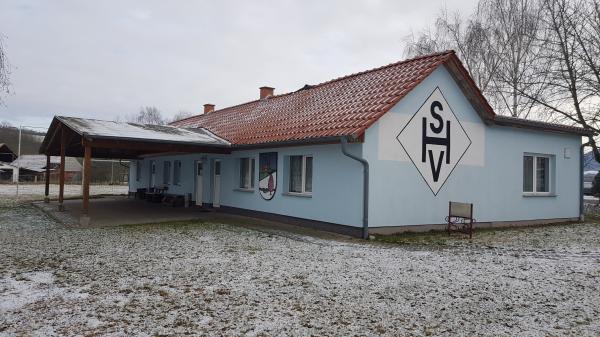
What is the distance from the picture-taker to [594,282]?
6.40m

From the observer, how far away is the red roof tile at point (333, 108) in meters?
11.0

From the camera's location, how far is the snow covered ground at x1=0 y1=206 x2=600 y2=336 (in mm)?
4574

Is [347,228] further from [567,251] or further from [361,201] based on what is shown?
[567,251]

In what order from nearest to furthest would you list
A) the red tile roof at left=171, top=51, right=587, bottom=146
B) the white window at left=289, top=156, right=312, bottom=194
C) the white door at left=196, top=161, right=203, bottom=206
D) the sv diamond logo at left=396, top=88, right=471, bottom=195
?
the red tile roof at left=171, top=51, right=587, bottom=146 < the sv diamond logo at left=396, top=88, right=471, bottom=195 < the white window at left=289, top=156, right=312, bottom=194 < the white door at left=196, top=161, right=203, bottom=206

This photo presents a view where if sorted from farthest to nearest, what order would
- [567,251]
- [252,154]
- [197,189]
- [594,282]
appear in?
1. [197,189]
2. [252,154]
3. [567,251]
4. [594,282]

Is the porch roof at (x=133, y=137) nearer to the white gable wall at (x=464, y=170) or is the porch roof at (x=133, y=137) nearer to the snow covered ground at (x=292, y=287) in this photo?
the snow covered ground at (x=292, y=287)

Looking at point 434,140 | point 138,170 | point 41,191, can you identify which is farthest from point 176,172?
point 41,191

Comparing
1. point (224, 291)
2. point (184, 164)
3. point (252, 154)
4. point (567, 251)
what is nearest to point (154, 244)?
point (224, 291)

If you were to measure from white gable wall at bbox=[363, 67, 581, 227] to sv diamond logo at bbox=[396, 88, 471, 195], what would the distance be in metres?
0.04

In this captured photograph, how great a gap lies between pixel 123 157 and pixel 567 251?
70.4 feet

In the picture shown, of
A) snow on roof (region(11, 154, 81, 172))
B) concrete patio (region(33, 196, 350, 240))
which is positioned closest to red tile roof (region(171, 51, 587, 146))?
concrete patio (region(33, 196, 350, 240))

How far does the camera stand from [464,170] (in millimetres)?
12359

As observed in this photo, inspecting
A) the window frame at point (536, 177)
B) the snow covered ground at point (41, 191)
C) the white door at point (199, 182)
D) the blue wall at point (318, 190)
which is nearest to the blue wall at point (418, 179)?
the blue wall at point (318, 190)

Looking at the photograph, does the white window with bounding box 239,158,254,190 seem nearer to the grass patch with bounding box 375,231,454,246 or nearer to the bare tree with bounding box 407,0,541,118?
the grass patch with bounding box 375,231,454,246
